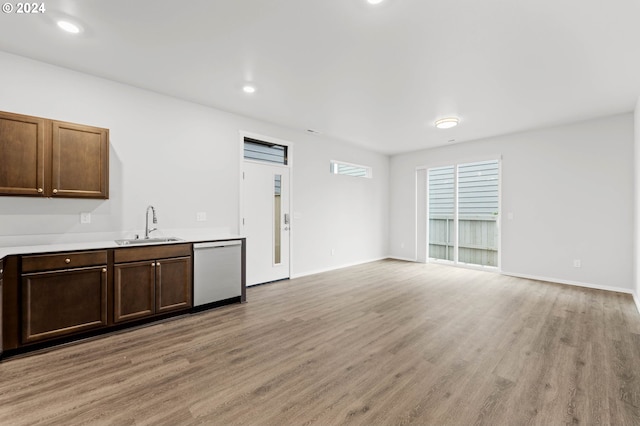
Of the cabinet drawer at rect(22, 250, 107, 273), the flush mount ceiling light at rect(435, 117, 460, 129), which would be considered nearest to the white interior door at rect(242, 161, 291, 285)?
the cabinet drawer at rect(22, 250, 107, 273)

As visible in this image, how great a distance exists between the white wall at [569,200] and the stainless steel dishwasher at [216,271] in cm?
509

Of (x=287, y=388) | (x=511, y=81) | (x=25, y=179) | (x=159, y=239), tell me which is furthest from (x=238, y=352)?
(x=511, y=81)

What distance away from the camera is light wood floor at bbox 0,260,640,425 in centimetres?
180

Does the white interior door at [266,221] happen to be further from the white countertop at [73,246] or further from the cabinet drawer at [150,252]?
the cabinet drawer at [150,252]

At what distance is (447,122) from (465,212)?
2410 millimetres

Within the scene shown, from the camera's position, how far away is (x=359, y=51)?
9.16 feet

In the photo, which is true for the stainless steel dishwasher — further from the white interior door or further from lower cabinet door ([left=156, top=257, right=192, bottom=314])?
the white interior door

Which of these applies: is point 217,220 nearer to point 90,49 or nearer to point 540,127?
point 90,49

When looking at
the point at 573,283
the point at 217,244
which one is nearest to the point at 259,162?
the point at 217,244

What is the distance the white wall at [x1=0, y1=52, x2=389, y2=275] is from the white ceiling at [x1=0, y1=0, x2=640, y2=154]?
212 mm

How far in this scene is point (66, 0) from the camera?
214cm

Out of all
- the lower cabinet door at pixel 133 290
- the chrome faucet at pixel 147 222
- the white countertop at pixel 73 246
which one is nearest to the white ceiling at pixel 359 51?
the chrome faucet at pixel 147 222

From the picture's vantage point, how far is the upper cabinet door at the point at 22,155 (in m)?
2.60

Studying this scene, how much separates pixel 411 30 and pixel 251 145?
3080 millimetres
